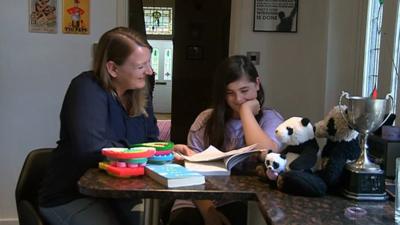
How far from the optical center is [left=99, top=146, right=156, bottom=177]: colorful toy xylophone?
137cm

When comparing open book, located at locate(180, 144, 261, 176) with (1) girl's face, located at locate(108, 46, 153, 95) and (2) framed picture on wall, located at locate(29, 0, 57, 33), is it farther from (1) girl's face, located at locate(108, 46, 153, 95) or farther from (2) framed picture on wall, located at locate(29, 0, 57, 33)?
(2) framed picture on wall, located at locate(29, 0, 57, 33)

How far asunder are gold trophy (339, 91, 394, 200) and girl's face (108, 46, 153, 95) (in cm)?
77

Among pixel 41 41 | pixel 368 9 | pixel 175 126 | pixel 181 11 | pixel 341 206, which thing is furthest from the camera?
pixel 175 126

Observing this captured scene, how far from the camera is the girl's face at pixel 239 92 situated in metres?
1.88

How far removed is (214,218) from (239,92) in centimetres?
51

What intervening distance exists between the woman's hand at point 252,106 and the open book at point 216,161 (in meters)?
0.32

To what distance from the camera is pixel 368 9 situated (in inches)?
109

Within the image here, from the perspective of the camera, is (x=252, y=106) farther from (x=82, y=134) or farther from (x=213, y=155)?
(x=82, y=134)

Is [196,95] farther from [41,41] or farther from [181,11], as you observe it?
[41,41]

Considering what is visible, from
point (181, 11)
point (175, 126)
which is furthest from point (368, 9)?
point (175, 126)

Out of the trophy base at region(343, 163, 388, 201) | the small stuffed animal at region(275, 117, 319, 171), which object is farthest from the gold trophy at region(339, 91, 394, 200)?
the small stuffed animal at region(275, 117, 319, 171)

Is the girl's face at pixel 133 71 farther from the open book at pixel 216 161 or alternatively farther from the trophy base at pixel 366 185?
the trophy base at pixel 366 185

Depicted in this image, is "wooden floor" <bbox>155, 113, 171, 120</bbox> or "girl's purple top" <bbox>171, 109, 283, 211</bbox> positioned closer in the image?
"girl's purple top" <bbox>171, 109, 283, 211</bbox>

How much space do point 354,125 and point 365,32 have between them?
1702mm
